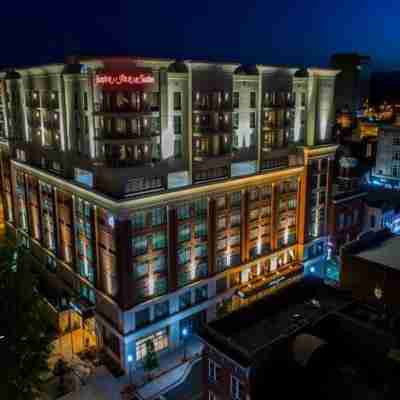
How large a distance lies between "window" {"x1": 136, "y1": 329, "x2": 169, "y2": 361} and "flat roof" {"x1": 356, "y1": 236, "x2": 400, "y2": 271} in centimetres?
2687

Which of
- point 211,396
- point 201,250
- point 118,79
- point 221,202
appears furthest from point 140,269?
point 118,79

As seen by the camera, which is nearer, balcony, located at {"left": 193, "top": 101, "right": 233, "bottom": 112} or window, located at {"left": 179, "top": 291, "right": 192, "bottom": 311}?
balcony, located at {"left": 193, "top": 101, "right": 233, "bottom": 112}

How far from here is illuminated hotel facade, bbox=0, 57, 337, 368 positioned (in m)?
50.5

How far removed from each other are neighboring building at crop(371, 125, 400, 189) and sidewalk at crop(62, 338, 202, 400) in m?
73.7

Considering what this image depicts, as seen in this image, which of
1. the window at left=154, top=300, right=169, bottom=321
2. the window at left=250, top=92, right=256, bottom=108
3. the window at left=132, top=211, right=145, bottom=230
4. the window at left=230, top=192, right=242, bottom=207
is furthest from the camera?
the window at left=250, top=92, right=256, bottom=108

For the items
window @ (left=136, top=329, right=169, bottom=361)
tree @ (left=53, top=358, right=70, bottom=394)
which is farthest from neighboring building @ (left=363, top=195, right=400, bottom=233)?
tree @ (left=53, top=358, right=70, bottom=394)

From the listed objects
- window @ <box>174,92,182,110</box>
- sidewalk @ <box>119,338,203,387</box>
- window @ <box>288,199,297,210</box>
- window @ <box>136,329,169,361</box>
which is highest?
window @ <box>174,92,182,110</box>

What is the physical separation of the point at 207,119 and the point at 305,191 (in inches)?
922

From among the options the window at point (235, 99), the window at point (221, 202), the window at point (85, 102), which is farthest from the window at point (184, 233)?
the window at point (85, 102)

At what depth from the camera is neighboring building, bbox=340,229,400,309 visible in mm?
47281

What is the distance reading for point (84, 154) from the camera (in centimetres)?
5669

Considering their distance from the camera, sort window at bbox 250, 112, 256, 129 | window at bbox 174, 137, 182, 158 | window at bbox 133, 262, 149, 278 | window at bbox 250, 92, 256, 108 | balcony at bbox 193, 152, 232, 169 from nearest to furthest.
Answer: window at bbox 133, 262, 149, 278
window at bbox 174, 137, 182, 158
balcony at bbox 193, 152, 232, 169
window at bbox 250, 92, 256, 108
window at bbox 250, 112, 256, 129

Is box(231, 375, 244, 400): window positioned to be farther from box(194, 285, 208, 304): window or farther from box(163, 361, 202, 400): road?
box(194, 285, 208, 304): window

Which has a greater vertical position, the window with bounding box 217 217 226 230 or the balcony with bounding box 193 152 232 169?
the balcony with bounding box 193 152 232 169
